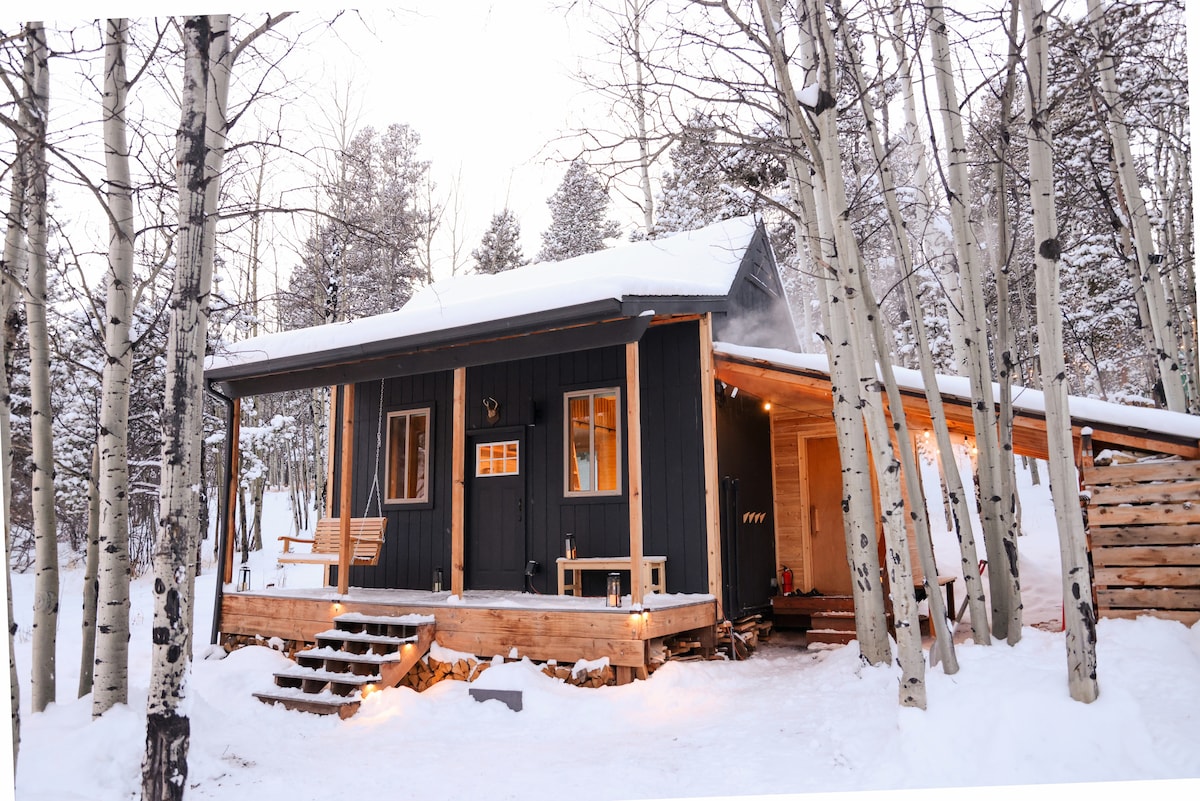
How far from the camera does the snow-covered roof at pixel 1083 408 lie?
495 cm

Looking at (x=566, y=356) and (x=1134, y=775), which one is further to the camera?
(x=566, y=356)

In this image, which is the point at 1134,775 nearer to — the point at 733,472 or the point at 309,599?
the point at 733,472

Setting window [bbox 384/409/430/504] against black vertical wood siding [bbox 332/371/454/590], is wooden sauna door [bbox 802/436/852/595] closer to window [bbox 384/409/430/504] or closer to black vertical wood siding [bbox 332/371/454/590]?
black vertical wood siding [bbox 332/371/454/590]

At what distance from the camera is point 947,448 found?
471 cm

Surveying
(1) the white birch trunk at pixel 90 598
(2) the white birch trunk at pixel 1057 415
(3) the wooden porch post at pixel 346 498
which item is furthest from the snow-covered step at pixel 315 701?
(2) the white birch trunk at pixel 1057 415

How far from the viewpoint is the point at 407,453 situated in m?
8.72

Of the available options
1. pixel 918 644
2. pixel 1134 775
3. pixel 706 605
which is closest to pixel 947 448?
pixel 918 644

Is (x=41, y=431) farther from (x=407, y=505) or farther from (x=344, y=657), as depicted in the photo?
(x=407, y=505)

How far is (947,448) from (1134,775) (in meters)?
1.85

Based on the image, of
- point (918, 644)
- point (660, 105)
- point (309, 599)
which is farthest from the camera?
point (309, 599)

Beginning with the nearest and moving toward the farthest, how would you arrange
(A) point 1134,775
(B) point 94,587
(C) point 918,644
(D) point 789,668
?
(A) point 1134,775
(C) point 918,644
(B) point 94,587
(D) point 789,668

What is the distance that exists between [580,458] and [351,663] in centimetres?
276

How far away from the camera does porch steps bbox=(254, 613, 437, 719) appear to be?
5.66 meters

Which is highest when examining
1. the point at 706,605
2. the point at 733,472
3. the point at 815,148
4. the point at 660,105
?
the point at 660,105
